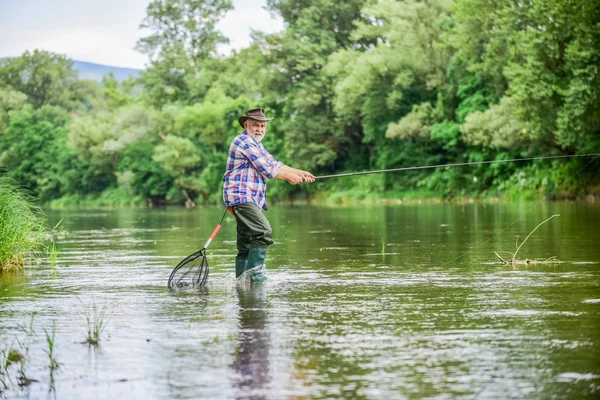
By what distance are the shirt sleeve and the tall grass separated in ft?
12.5

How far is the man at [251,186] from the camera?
11133 mm

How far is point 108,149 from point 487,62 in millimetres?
49233

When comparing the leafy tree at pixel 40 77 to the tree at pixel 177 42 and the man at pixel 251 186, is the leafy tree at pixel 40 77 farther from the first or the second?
the man at pixel 251 186

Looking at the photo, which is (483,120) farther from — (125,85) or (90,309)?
(125,85)

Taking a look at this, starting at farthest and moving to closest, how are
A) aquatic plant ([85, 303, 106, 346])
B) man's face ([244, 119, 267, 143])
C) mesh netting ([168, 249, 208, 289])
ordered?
man's face ([244, 119, 267, 143])
mesh netting ([168, 249, 208, 289])
aquatic plant ([85, 303, 106, 346])

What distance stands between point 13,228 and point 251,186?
3721mm

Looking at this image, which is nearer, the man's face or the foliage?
the man's face

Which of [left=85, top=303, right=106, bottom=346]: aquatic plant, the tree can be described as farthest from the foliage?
[left=85, top=303, right=106, bottom=346]: aquatic plant

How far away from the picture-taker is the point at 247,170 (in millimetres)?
11312

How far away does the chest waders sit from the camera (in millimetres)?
11141

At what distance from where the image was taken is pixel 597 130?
40.7 meters

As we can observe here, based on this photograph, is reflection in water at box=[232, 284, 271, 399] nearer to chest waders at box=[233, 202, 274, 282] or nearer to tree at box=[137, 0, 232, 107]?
chest waders at box=[233, 202, 274, 282]

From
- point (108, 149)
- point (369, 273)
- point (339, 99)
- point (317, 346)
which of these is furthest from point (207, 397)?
point (108, 149)

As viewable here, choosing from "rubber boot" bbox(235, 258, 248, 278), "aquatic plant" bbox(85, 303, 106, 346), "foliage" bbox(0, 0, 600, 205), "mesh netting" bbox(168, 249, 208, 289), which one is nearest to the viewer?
"aquatic plant" bbox(85, 303, 106, 346)
